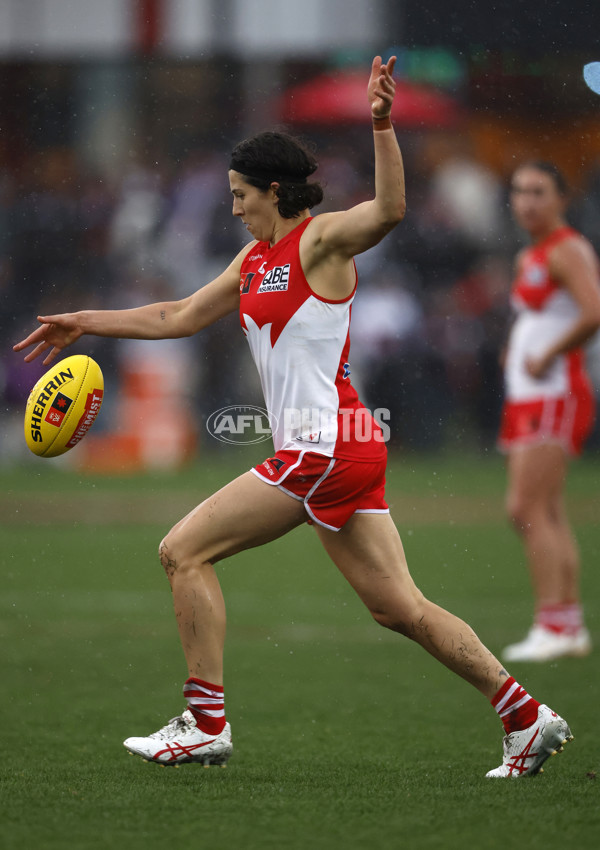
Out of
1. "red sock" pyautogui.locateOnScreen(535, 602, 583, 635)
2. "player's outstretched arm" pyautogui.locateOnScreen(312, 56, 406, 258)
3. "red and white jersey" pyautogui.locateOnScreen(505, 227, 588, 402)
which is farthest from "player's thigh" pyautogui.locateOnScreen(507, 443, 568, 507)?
"player's outstretched arm" pyautogui.locateOnScreen(312, 56, 406, 258)

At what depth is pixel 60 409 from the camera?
4.97 meters

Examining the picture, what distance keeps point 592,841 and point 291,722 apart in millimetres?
1999

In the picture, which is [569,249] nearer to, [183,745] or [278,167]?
[278,167]

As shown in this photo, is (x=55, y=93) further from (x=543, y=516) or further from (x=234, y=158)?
(x=234, y=158)

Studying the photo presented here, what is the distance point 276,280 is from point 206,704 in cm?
150

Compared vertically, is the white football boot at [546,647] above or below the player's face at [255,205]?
below

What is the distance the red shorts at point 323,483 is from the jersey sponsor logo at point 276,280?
57 cm

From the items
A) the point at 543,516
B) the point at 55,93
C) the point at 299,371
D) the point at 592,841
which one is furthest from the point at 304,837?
the point at 55,93

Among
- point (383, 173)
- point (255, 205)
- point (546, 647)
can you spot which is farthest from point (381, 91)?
point (546, 647)

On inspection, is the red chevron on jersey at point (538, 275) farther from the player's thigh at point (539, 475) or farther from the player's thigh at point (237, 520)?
the player's thigh at point (237, 520)

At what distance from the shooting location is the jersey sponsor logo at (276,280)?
4484mm

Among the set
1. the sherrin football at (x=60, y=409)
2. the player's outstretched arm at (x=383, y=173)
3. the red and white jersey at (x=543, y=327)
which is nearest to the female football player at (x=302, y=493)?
the player's outstretched arm at (x=383, y=173)

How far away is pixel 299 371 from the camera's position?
177 inches

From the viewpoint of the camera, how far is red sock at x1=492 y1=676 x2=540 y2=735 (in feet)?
14.7
